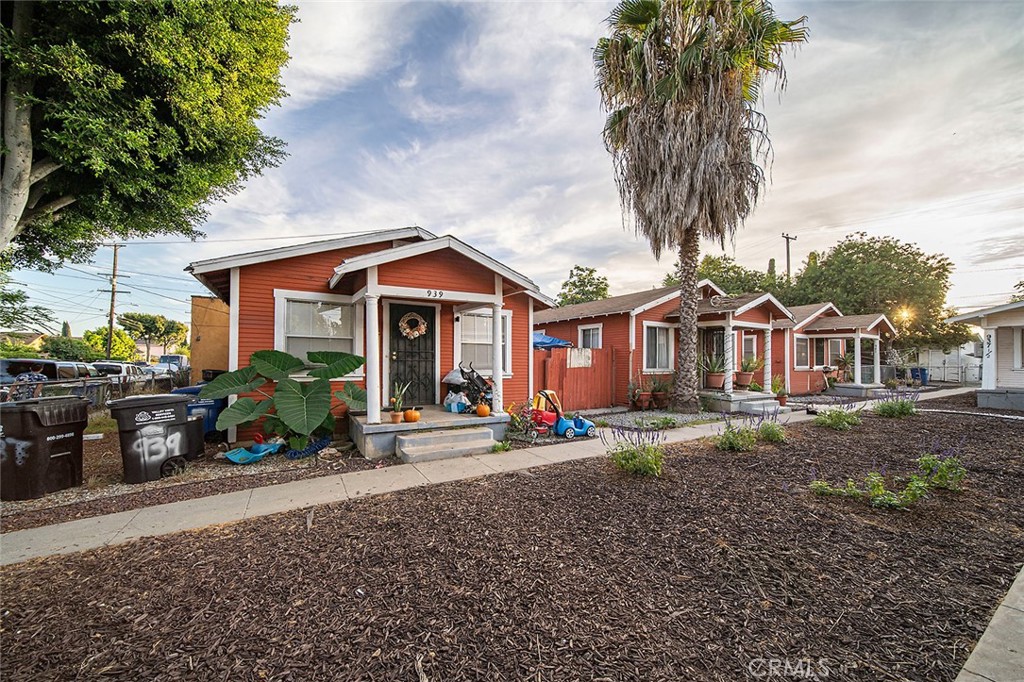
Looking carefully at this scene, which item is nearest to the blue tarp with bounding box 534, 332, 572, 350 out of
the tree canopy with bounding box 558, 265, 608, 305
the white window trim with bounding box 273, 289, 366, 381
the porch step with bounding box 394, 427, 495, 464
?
the porch step with bounding box 394, 427, 495, 464

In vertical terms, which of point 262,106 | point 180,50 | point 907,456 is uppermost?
point 262,106

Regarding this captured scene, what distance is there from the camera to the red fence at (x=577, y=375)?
11.2m

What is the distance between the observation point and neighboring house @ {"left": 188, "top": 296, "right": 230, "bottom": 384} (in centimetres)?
1213

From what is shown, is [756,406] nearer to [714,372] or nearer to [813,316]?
[714,372]

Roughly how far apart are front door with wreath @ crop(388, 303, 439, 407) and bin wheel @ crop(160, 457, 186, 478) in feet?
11.4

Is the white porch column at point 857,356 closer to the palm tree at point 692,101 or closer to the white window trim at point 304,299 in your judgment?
the palm tree at point 692,101

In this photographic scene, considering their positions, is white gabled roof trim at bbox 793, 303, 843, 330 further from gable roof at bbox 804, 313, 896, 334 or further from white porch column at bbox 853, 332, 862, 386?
white porch column at bbox 853, 332, 862, 386

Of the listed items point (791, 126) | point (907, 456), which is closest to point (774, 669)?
point (907, 456)

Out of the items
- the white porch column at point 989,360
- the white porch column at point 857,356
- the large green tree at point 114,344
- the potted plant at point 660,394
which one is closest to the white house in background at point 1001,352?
the white porch column at point 989,360

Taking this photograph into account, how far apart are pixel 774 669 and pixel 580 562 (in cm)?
129

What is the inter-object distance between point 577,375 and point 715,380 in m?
5.03

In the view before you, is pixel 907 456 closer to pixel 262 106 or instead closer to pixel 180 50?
pixel 180 50

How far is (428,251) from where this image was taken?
6859 mm

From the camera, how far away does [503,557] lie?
3.00 metres
